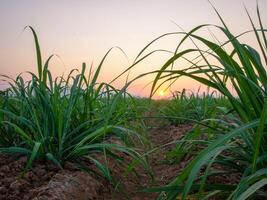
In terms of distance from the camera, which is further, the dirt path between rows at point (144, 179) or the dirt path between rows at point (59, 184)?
the dirt path between rows at point (144, 179)

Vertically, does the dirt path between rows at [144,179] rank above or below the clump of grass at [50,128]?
below

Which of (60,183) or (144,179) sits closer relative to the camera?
(60,183)

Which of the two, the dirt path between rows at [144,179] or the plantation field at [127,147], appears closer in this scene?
the plantation field at [127,147]

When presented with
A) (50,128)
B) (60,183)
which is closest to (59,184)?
(60,183)

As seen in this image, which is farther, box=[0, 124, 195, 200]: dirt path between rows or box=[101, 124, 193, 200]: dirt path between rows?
box=[101, 124, 193, 200]: dirt path between rows

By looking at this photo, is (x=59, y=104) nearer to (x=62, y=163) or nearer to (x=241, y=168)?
(x=62, y=163)

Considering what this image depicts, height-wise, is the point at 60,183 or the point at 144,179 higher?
the point at 60,183

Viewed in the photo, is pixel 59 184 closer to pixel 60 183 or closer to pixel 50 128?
pixel 60 183

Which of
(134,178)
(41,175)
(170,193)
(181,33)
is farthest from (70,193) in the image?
(181,33)

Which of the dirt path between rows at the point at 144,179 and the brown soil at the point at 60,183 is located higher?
the brown soil at the point at 60,183

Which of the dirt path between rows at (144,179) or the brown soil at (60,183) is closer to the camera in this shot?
the brown soil at (60,183)

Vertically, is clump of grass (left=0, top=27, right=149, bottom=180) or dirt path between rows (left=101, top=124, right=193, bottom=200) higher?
clump of grass (left=0, top=27, right=149, bottom=180)

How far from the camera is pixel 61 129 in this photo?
2131 millimetres

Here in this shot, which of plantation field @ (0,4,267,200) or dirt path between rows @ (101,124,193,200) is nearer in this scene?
plantation field @ (0,4,267,200)
